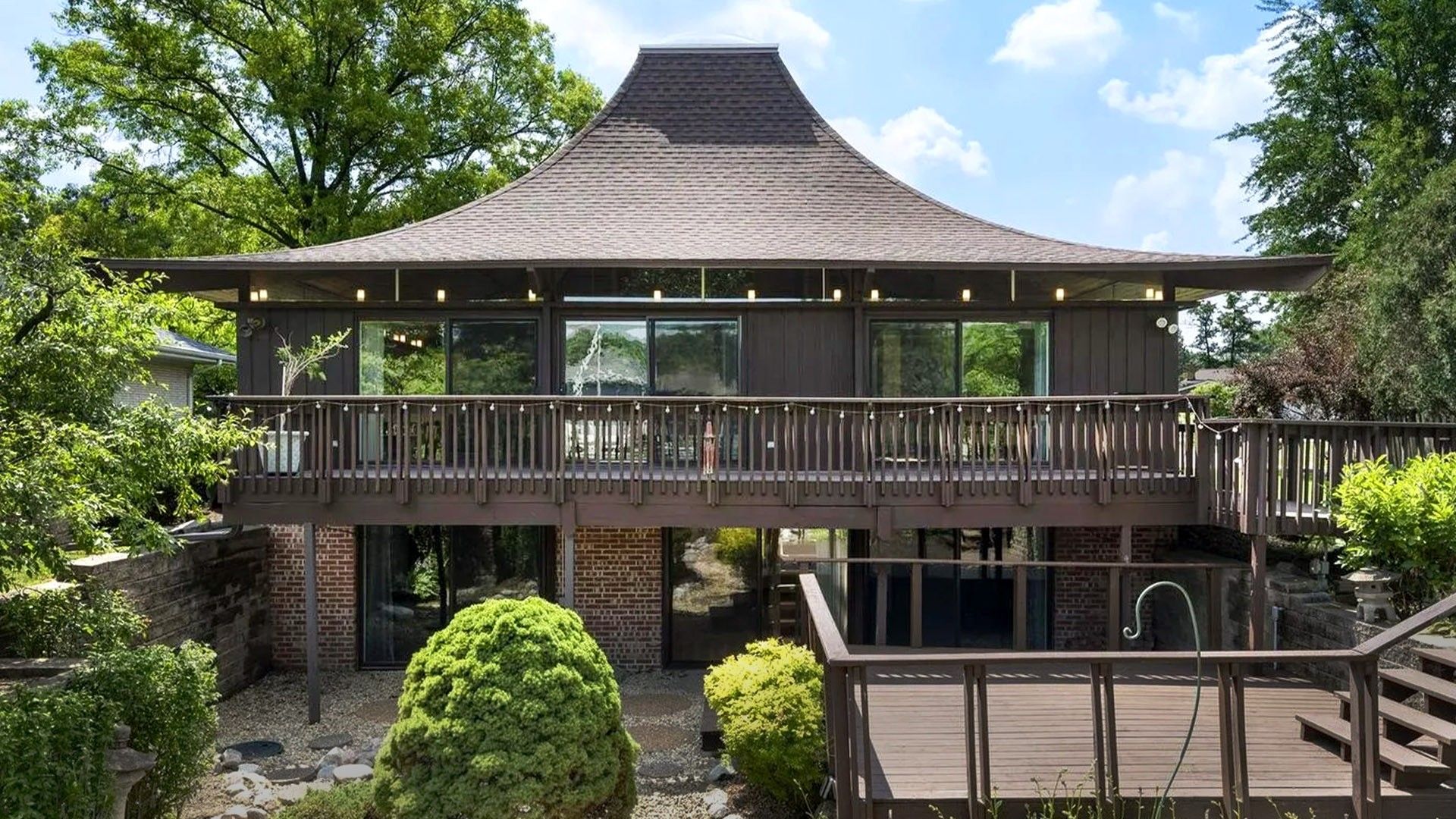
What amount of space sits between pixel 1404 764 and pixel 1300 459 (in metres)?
3.49

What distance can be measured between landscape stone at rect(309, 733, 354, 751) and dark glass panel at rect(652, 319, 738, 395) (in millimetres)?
4559

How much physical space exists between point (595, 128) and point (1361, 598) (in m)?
9.56

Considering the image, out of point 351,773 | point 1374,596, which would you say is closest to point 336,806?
point 351,773

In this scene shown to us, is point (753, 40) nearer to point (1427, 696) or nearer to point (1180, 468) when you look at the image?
point (1180, 468)

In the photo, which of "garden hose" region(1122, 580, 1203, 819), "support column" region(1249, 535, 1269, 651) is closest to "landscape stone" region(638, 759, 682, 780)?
"garden hose" region(1122, 580, 1203, 819)

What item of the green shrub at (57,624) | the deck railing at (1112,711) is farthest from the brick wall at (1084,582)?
the green shrub at (57,624)

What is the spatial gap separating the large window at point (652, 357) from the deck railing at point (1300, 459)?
4977 millimetres

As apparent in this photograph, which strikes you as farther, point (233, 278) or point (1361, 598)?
point (233, 278)

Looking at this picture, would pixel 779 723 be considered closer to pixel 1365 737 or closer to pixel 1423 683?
pixel 1365 737

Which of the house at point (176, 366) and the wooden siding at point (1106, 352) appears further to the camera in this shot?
the house at point (176, 366)

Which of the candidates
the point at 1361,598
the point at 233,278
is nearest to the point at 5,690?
the point at 233,278

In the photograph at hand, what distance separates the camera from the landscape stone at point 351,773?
6453mm

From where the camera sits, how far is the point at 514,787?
179 inches

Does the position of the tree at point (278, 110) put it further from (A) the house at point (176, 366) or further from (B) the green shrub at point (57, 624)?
(B) the green shrub at point (57, 624)
